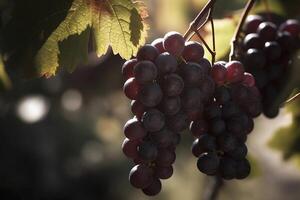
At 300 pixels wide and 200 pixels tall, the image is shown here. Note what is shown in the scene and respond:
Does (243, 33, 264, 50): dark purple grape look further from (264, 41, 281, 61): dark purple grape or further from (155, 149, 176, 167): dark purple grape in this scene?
(155, 149, 176, 167): dark purple grape

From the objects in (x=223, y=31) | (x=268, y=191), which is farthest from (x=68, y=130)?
(x=268, y=191)

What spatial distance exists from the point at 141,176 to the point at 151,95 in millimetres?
135

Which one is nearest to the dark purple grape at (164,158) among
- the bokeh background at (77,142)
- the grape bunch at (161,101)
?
the grape bunch at (161,101)

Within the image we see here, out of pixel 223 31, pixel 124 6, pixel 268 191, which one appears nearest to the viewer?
pixel 124 6

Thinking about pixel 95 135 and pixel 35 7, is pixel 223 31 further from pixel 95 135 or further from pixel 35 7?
pixel 95 135

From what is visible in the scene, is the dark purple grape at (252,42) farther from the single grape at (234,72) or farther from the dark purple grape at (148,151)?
the dark purple grape at (148,151)

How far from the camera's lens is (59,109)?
3.61 metres

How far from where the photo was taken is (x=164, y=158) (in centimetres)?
91

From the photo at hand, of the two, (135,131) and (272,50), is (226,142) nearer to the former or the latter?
(135,131)

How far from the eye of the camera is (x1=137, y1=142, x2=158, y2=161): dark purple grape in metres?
0.90

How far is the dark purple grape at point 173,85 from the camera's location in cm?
90

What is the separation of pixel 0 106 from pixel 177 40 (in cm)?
274

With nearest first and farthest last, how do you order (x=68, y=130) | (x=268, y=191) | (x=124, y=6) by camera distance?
(x=124, y=6), (x=68, y=130), (x=268, y=191)

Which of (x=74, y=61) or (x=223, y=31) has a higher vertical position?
(x=74, y=61)
